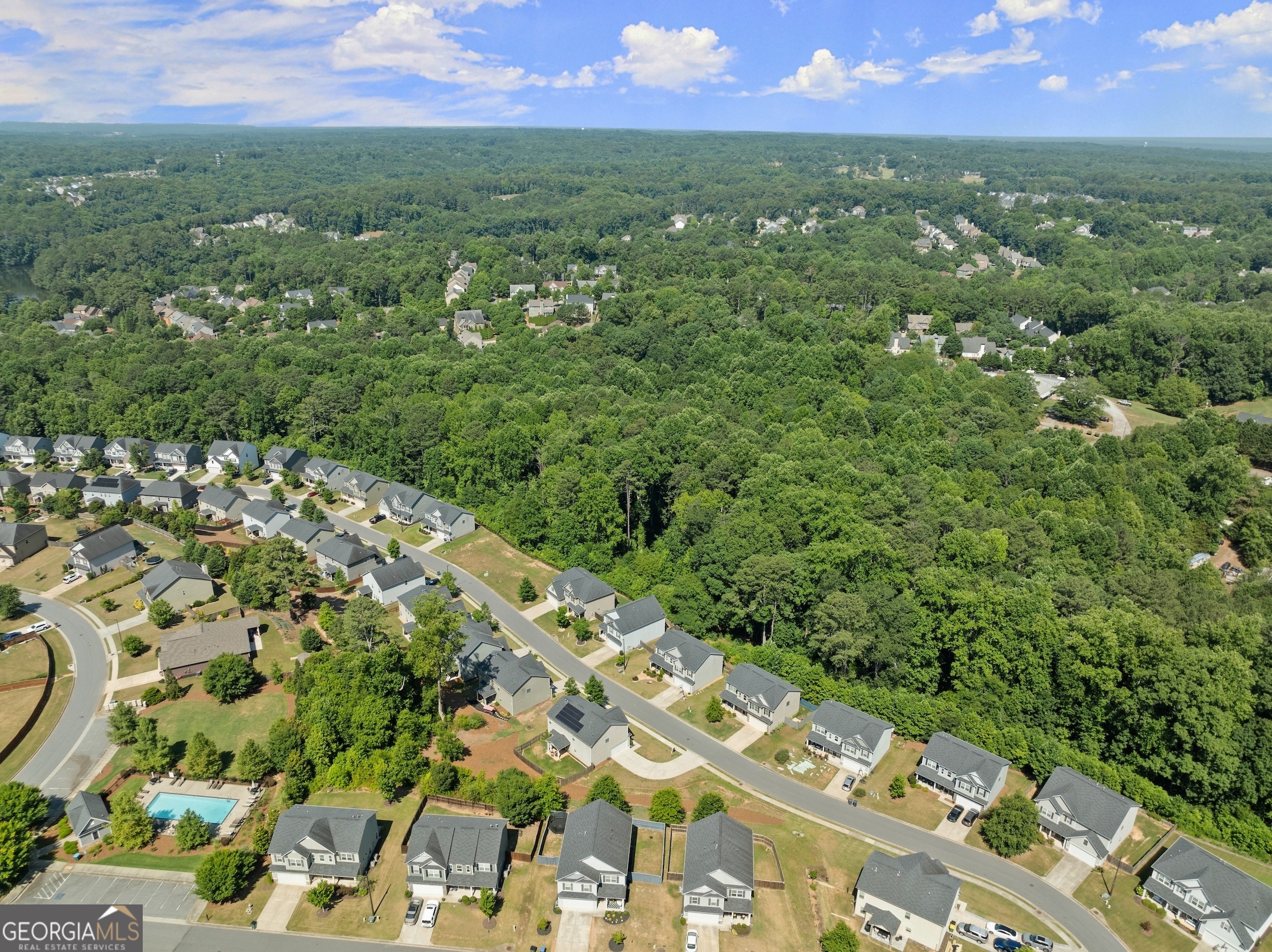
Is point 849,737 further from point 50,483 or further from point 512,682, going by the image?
point 50,483

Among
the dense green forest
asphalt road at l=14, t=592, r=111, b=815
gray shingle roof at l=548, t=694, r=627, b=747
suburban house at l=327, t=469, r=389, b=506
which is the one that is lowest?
asphalt road at l=14, t=592, r=111, b=815

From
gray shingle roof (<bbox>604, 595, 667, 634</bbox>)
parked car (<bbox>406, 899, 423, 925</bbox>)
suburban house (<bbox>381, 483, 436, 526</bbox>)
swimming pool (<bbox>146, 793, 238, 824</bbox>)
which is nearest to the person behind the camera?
parked car (<bbox>406, 899, 423, 925</bbox>)

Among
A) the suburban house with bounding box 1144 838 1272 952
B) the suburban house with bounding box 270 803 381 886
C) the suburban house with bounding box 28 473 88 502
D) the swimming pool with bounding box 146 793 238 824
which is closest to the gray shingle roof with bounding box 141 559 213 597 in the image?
the swimming pool with bounding box 146 793 238 824

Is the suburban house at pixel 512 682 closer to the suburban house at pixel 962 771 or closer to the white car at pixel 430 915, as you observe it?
the white car at pixel 430 915

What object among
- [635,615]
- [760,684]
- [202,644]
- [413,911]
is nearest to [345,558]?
[202,644]

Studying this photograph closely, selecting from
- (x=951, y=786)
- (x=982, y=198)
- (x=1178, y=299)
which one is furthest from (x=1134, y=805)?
(x=982, y=198)

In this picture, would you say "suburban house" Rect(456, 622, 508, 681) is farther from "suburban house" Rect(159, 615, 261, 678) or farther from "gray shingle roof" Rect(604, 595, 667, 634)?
"suburban house" Rect(159, 615, 261, 678)

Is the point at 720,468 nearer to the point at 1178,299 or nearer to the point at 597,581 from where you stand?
the point at 597,581

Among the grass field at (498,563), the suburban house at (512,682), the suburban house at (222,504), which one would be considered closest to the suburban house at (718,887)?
the suburban house at (512,682)
